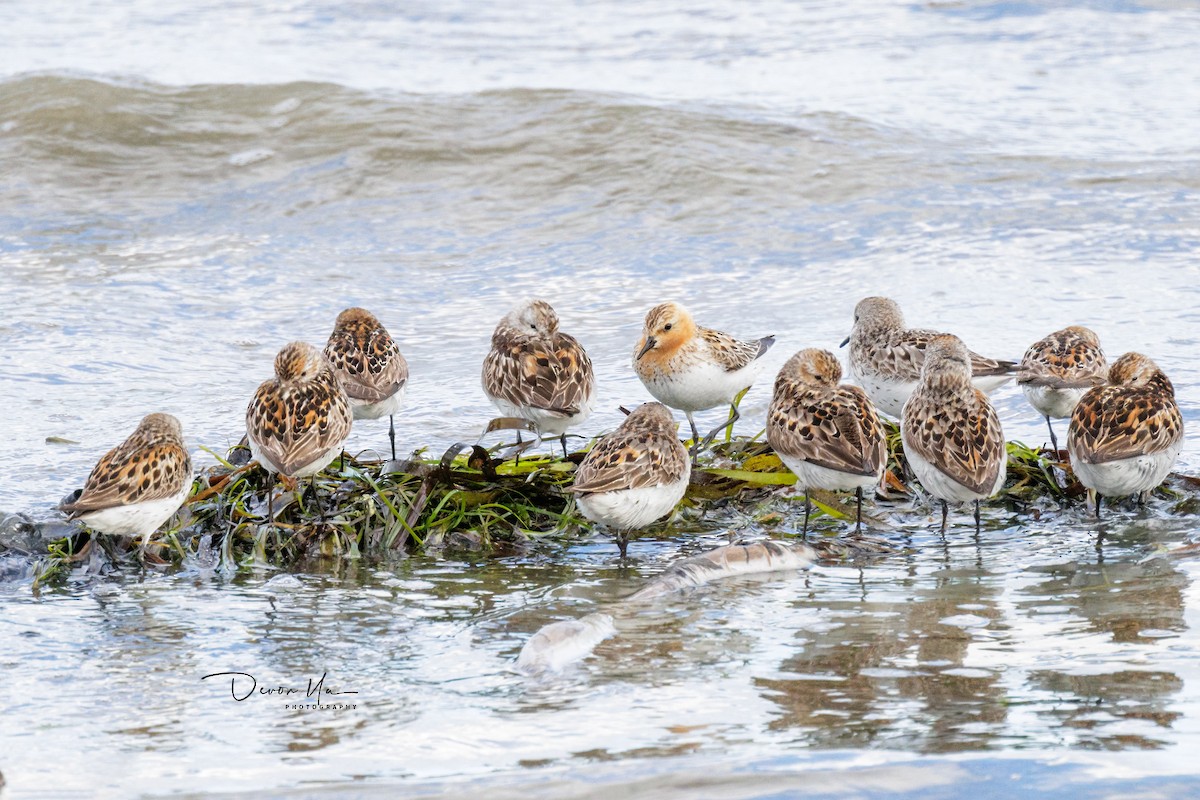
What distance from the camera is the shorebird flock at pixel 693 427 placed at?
638 cm

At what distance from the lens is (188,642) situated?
17.8 ft

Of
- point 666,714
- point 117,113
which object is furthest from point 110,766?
point 117,113

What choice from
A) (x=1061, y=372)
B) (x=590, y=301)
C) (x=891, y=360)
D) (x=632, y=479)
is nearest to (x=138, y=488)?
(x=632, y=479)

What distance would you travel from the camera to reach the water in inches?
174

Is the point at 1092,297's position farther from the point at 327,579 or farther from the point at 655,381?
the point at 327,579

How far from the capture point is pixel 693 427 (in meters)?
8.39

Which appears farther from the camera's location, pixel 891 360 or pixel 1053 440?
pixel 891 360

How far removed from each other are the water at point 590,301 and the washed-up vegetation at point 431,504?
21 centimetres

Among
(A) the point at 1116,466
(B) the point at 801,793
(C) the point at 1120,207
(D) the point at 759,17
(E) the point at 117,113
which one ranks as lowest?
(B) the point at 801,793

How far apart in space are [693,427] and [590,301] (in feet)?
11.8

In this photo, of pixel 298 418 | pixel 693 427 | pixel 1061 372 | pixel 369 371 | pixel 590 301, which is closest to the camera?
pixel 298 418

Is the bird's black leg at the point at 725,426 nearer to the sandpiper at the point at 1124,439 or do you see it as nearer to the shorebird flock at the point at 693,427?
the shorebird flock at the point at 693,427

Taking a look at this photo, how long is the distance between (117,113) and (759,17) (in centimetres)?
880

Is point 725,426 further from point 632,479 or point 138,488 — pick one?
point 138,488
